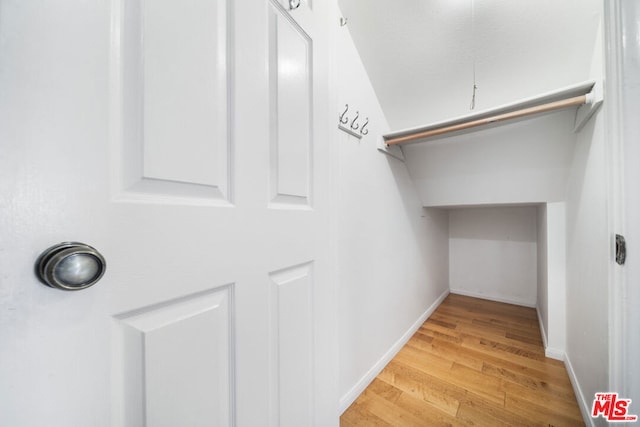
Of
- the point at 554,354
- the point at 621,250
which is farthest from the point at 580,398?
the point at 621,250

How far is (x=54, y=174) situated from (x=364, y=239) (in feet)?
4.40

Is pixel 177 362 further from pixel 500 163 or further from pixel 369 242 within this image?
pixel 500 163

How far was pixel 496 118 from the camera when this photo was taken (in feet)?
4.32

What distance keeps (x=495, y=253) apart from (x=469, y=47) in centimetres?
249

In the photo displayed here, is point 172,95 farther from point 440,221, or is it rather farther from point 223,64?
point 440,221

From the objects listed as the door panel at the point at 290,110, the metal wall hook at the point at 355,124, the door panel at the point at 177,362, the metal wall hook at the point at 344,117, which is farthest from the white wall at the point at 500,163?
the door panel at the point at 177,362

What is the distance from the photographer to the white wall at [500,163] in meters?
1.47

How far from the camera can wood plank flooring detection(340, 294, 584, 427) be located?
124 cm

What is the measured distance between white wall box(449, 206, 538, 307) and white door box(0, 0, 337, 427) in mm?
3037

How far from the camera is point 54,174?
30 centimetres

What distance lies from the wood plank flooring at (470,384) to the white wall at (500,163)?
1156mm

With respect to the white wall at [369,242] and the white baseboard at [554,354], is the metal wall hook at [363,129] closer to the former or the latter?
the white wall at [369,242]

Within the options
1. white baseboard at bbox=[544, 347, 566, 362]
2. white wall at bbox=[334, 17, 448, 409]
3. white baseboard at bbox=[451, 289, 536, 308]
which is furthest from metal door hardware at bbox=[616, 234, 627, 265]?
white baseboard at bbox=[451, 289, 536, 308]

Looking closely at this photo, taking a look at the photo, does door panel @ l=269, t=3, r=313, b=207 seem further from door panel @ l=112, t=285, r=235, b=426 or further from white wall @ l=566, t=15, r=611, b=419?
white wall @ l=566, t=15, r=611, b=419
